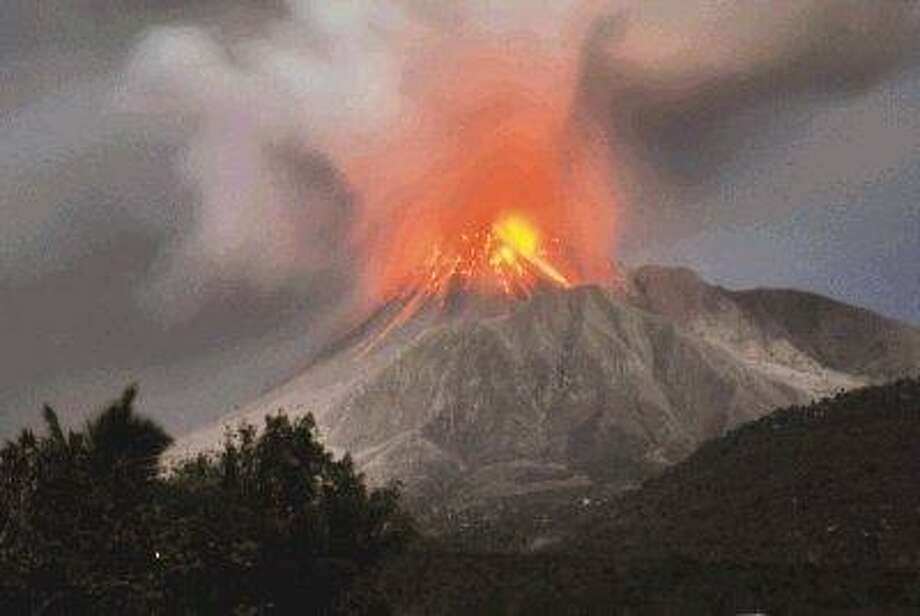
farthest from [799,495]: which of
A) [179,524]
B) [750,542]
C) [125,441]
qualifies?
[125,441]

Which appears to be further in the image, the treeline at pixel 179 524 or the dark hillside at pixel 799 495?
the dark hillside at pixel 799 495

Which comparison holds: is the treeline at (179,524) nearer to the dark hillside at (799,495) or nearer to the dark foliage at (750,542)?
the dark foliage at (750,542)

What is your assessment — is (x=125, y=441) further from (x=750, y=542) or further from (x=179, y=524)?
(x=750, y=542)

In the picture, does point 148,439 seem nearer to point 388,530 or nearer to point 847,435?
point 388,530

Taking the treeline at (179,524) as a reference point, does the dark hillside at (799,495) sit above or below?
above

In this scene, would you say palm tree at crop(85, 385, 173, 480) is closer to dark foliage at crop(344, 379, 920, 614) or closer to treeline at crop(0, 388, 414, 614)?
treeline at crop(0, 388, 414, 614)

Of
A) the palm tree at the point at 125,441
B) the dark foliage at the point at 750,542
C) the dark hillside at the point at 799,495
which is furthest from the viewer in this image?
the dark hillside at the point at 799,495

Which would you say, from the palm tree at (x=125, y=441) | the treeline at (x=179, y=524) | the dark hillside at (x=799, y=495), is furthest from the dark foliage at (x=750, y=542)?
the palm tree at (x=125, y=441)

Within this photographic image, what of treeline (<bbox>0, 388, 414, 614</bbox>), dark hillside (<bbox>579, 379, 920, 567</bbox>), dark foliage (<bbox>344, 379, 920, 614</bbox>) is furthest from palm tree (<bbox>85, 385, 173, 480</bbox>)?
dark hillside (<bbox>579, 379, 920, 567</bbox>)

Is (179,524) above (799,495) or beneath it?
beneath
